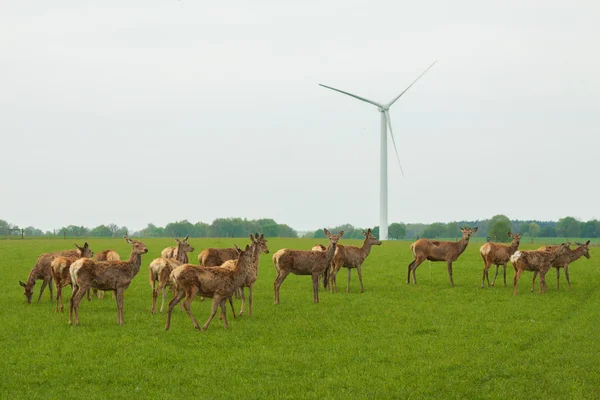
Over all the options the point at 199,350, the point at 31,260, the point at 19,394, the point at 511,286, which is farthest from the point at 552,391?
the point at 31,260

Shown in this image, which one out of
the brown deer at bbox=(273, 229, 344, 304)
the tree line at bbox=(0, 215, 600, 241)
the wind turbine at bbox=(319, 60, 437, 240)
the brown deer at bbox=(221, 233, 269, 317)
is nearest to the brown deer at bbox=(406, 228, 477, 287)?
the brown deer at bbox=(273, 229, 344, 304)

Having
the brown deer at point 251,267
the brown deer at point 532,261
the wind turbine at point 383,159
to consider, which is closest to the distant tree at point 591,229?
the wind turbine at point 383,159

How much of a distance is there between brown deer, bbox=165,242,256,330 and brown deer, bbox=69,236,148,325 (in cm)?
175

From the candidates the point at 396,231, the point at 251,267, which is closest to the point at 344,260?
the point at 251,267

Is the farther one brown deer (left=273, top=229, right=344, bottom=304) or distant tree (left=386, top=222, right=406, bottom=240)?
distant tree (left=386, top=222, right=406, bottom=240)

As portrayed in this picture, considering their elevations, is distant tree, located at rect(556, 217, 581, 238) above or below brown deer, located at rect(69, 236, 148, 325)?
above

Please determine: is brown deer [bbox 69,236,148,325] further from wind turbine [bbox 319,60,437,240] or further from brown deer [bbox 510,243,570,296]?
wind turbine [bbox 319,60,437,240]

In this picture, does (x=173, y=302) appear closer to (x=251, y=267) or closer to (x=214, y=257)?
(x=251, y=267)

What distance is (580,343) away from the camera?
16.5 meters

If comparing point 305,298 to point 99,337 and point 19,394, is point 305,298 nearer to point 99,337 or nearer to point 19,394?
point 99,337

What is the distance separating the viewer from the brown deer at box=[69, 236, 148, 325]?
17656mm

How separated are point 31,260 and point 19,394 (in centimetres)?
3267

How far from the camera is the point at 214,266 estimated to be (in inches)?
866

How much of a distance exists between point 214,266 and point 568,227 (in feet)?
484
